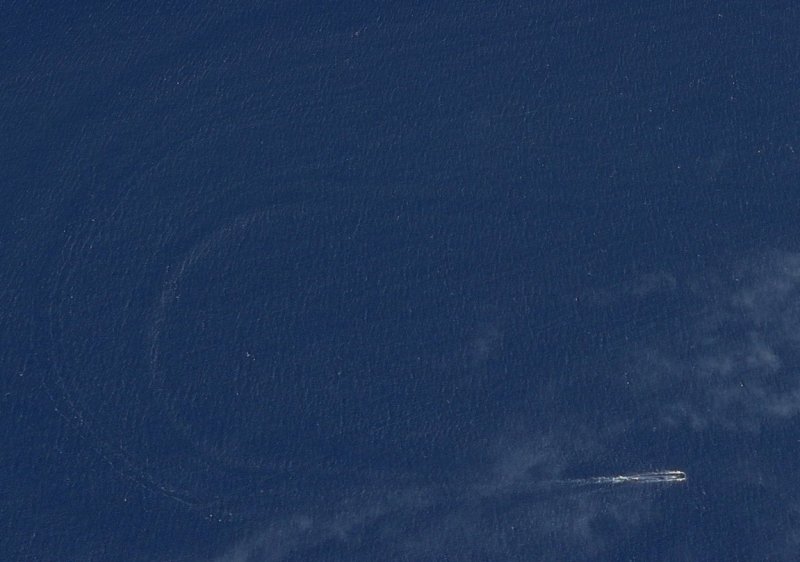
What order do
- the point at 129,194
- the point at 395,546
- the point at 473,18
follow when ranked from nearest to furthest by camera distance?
the point at 395,546
the point at 129,194
the point at 473,18

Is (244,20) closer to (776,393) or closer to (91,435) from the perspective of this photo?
(91,435)

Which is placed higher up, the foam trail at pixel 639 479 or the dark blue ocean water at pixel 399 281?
the dark blue ocean water at pixel 399 281

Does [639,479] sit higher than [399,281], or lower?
lower

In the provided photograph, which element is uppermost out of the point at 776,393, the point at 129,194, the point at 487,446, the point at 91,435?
the point at 129,194

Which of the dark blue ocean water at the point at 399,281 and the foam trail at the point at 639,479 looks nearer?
the dark blue ocean water at the point at 399,281

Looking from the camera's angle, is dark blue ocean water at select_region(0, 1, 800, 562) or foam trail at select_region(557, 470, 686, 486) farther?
foam trail at select_region(557, 470, 686, 486)

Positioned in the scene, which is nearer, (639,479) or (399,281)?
(639,479)

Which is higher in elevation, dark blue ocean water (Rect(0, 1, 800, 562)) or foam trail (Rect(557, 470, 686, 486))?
dark blue ocean water (Rect(0, 1, 800, 562))

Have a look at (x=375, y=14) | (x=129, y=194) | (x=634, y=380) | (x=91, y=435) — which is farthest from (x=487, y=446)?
(x=375, y=14)
